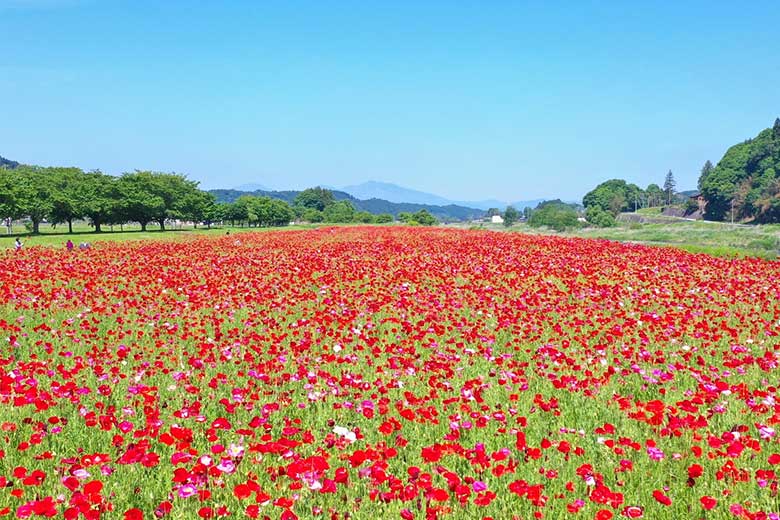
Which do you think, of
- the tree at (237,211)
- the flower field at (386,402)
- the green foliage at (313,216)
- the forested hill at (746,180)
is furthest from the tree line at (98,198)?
the forested hill at (746,180)

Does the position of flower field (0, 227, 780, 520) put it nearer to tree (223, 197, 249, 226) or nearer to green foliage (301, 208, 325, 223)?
tree (223, 197, 249, 226)

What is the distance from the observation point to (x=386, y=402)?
585 cm

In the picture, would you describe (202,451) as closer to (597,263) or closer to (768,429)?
(768,429)

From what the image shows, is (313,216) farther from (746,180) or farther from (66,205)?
(746,180)

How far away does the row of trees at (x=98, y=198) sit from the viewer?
61.5 metres

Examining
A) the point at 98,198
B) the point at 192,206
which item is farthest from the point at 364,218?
the point at 98,198

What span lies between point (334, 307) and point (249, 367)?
407cm

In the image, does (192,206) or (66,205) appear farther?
(192,206)

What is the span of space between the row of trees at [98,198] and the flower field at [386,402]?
5767 cm

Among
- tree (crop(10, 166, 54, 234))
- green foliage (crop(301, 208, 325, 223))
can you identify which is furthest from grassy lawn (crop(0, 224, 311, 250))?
green foliage (crop(301, 208, 325, 223))

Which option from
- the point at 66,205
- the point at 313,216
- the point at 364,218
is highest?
the point at 66,205

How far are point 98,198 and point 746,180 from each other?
140798 mm

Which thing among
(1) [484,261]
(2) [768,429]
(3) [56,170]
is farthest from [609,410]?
(3) [56,170]

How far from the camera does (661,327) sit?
9.66 meters
